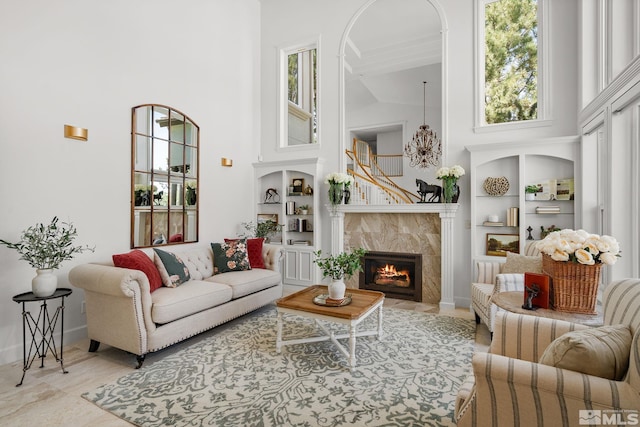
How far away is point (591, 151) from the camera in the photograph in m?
3.95

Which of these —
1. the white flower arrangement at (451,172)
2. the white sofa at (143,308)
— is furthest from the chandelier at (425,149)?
the white sofa at (143,308)

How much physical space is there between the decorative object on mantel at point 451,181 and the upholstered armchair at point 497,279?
978 mm

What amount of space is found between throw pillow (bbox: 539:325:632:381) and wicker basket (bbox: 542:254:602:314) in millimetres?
580

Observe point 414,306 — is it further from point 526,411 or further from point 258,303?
point 526,411

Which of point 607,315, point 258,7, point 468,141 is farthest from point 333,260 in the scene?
point 258,7

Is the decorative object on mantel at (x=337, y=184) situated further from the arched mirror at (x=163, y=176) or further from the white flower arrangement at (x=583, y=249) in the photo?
the white flower arrangement at (x=583, y=249)

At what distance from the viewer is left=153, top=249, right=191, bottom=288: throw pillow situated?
3.59m

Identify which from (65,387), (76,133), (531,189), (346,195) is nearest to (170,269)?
(65,387)

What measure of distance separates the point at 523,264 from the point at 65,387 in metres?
4.42

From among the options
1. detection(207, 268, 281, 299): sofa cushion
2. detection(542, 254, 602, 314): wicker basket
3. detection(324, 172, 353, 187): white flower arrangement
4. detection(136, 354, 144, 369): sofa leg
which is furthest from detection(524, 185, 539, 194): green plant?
detection(136, 354, 144, 369): sofa leg

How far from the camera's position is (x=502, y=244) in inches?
177

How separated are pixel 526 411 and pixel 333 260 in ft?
6.65

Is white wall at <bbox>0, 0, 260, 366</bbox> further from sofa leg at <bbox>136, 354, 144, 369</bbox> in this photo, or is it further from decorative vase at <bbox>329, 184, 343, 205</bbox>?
decorative vase at <bbox>329, 184, 343, 205</bbox>

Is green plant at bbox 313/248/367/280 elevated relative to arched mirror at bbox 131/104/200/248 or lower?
lower
